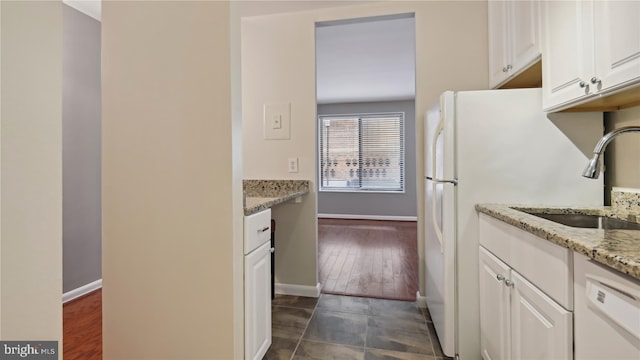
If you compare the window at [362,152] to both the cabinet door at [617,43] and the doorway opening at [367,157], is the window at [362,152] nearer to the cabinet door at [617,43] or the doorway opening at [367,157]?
the doorway opening at [367,157]

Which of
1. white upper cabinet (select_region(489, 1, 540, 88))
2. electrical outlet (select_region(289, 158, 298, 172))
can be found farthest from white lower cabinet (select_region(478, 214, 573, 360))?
electrical outlet (select_region(289, 158, 298, 172))

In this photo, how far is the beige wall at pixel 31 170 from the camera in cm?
47

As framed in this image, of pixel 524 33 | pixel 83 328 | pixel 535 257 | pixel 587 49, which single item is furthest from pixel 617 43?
pixel 83 328

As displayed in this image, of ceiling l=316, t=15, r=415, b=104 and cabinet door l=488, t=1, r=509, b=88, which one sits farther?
ceiling l=316, t=15, r=415, b=104

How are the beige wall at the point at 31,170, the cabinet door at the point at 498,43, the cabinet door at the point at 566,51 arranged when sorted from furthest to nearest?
the cabinet door at the point at 498,43 → the cabinet door at the point at 566,51 → the beige wall at the point at 31,170

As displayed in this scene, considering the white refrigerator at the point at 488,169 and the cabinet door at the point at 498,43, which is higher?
the cabinet door at the point at 498,43

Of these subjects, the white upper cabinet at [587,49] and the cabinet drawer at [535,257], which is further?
the white upper cabinet at [587,49]

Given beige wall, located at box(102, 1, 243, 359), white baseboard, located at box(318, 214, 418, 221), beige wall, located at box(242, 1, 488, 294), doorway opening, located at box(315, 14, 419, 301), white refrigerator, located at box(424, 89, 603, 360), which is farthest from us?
white baseboard, located at box(318, 214, 418, 221)

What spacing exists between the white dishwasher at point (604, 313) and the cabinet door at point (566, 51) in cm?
81

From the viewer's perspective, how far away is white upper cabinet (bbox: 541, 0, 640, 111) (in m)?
1.03

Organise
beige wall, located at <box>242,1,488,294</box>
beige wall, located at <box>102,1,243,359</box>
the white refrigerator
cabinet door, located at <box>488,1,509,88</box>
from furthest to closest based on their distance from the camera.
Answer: beige wall, located at <box>242,1,488,294</box>, cabinet door, located at <box>488,1,509,88</box>, the white refrigerator, beige wall, located at <box>102,1,243,359</box>

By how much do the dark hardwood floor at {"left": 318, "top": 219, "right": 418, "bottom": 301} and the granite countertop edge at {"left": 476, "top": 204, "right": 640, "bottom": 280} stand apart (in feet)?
5.23

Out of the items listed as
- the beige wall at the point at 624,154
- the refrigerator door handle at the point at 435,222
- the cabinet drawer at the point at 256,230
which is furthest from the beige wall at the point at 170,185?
the beige wall at the point at 624,154

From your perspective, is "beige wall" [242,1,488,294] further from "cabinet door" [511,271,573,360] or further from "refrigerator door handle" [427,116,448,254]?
"cabinet door" [511,271,573,360]
